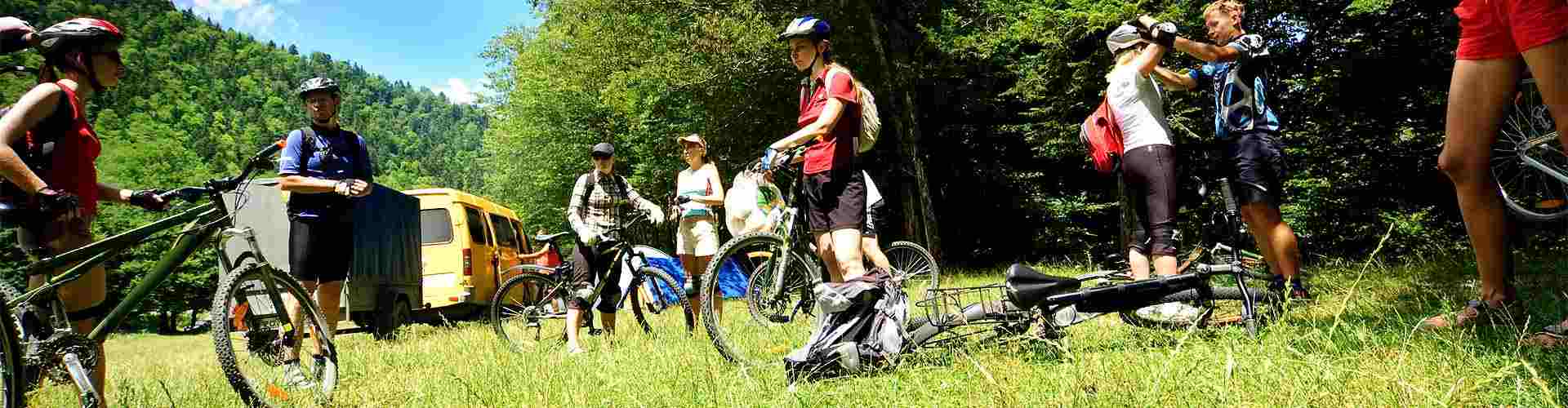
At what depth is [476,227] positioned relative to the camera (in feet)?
40.1

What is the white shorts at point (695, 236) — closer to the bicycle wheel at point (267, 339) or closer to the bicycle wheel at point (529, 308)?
the bicycle wheel at point (529, 308)

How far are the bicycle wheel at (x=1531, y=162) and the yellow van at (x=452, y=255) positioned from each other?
34.7 ft

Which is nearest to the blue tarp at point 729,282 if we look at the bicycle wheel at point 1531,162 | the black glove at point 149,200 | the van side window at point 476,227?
the black glove at point 149,200

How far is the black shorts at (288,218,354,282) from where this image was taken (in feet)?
14.7

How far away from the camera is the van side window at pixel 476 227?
11817 millimetres

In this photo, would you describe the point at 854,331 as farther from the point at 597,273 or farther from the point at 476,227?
the point at 476,227

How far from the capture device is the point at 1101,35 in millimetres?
12352

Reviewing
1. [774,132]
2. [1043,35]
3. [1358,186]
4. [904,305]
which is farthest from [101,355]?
[774,132]

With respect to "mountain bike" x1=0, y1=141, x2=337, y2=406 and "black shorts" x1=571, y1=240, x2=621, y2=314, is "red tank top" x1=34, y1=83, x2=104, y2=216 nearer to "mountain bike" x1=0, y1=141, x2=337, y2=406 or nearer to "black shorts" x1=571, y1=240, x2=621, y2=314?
"mountain bike" x1=0, y1=141, x2=337, y2=406

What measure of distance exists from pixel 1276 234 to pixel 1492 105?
1690 millimetres

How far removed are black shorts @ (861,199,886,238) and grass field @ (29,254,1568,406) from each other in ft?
1.99

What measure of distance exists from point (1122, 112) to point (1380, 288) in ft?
6.31

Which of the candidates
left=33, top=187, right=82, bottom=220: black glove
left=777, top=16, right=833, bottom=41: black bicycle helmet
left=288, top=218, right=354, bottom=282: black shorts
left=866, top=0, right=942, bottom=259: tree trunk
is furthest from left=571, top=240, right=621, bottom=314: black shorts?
left=866, top=0, right=942, bottom=259: tree trunk

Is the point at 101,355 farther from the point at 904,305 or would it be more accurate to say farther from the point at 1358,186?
the point at 1358,186
